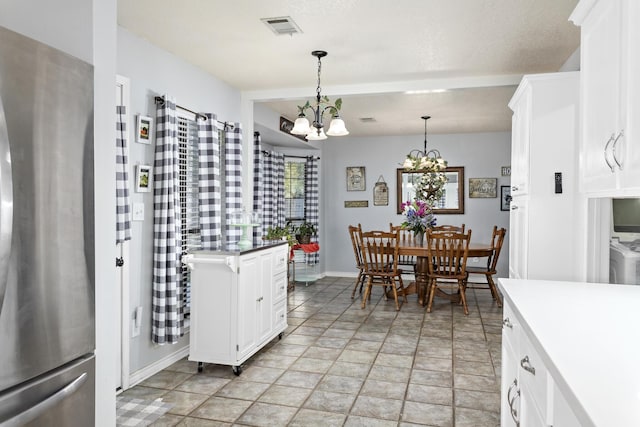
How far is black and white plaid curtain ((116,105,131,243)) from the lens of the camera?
9.45 ft

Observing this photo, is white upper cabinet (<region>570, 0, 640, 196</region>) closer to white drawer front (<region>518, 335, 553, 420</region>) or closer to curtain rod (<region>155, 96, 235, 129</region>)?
white drawer front (<region>518, 335, 553, 420</region>)

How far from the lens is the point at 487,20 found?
2.97m

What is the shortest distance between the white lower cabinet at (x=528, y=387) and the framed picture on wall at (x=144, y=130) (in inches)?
106

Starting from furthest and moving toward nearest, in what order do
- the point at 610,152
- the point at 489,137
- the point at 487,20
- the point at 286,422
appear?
1. the point at 489,137
2. the point at 487,20
3. the point at 286,422
4. the point at 610,152

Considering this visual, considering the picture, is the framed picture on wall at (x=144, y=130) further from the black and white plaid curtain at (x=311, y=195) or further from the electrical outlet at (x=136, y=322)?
the black and white plaid curtain at (x=311, y=195)

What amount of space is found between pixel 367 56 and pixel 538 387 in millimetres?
3016

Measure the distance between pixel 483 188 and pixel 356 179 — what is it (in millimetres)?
2163

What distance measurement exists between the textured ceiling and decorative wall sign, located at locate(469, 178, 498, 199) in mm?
2636

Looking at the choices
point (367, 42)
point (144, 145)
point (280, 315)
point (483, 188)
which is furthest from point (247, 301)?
point (483, 188)

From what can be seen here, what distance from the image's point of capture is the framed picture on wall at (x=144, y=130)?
3.28 meters

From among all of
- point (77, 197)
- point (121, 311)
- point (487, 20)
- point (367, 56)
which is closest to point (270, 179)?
point (367, 56)

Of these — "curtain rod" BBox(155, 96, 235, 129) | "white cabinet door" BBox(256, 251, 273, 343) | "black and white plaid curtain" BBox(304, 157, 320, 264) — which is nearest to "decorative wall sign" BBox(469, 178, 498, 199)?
"black and white plaid curtain" BBox(304, 157, 320, 264)

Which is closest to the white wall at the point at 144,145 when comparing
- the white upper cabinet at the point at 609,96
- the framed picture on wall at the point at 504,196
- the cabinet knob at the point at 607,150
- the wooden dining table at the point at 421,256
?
the white upper cabinet at the point at 609,96

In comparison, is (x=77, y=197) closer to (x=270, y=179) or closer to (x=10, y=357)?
(x=10, y=357)
